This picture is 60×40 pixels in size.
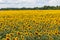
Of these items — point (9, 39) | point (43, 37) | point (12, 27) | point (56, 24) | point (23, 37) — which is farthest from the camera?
point (56, 24)

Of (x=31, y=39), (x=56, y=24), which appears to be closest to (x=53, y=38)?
(x=31, y=39)

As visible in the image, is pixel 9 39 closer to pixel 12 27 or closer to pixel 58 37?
pixel 58 37

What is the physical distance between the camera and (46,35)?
22.0 feet

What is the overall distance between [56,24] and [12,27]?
1686mm

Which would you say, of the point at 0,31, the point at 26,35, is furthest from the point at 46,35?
the point at 0,31

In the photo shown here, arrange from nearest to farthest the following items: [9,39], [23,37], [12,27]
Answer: [9,39], [23,37], [12,27]

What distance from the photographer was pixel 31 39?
6348mm

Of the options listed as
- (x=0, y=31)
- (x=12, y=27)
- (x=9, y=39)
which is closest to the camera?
(x=9, y=39)

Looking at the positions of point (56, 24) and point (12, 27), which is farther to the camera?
point (56, 24)

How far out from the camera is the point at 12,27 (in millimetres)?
7836

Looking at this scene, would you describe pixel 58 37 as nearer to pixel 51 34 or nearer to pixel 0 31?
pixel 51 34

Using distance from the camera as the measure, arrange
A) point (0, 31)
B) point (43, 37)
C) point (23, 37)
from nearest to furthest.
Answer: point (23, 37) < point (43, 37) < point (0, 31)

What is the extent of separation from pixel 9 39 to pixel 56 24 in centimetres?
351

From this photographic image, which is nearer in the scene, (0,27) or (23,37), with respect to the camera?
(23,37)
